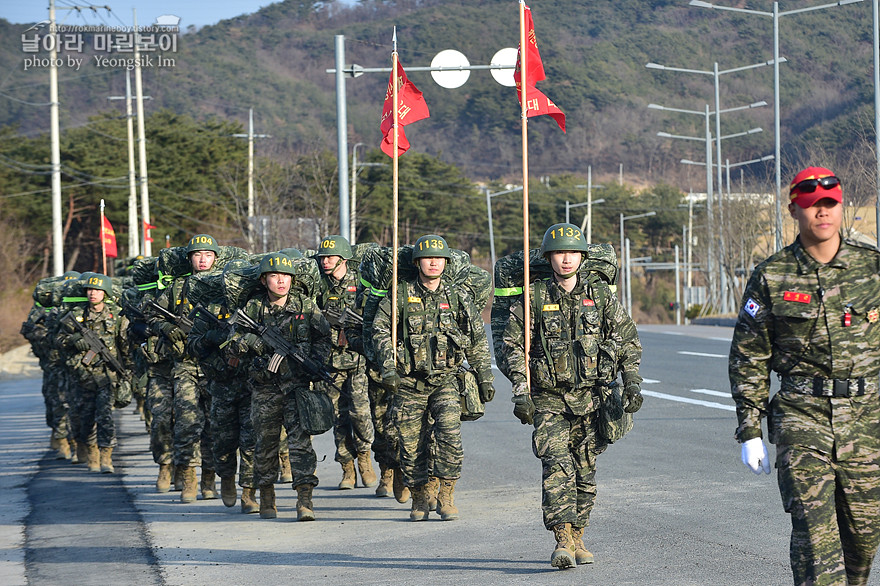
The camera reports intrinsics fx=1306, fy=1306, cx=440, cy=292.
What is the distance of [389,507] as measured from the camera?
11.2 meters

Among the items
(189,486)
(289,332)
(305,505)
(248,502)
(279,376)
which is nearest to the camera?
(305,505)

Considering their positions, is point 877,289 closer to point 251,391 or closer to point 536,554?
point 536,554

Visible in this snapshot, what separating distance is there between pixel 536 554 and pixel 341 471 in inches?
209

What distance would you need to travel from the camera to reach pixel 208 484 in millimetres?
12414

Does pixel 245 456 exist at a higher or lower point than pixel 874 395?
lower

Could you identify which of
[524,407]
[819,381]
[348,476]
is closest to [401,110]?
[348,476]

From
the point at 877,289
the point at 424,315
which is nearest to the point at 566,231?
the point at 424,315

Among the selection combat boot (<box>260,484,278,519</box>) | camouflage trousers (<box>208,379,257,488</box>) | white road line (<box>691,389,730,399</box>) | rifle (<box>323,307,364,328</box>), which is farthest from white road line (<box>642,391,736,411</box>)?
combat boot (<box>260,484,278,519</box>)

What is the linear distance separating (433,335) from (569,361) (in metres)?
1.92

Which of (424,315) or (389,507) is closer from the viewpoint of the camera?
(424,315)

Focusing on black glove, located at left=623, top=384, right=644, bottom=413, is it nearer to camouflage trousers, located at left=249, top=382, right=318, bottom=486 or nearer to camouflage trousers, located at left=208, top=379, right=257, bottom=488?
camouflage trousers, located at left=249, top=382, right=318, bottom=486

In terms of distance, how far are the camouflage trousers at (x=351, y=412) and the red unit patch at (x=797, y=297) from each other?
6.50 meters

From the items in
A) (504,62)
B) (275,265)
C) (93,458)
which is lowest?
(93,458)

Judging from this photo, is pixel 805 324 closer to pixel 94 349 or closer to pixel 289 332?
pixel 289 332
